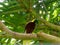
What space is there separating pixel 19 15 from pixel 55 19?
389 millimetres

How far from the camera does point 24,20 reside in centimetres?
176

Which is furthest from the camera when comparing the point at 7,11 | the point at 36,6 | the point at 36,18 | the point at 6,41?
the point at 6,41

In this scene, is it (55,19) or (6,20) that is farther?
(55,19)

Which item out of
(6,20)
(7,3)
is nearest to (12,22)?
(6,20)

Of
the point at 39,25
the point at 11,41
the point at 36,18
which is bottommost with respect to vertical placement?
the point at 11,41

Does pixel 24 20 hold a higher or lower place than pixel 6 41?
higher

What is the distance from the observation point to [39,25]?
5.82ft

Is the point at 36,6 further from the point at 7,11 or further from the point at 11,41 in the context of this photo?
the point at 11,41

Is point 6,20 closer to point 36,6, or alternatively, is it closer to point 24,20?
point 24,20

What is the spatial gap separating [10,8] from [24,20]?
17 cm

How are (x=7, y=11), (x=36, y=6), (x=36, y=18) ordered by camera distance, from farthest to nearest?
1. (x=36, y=6)
2. (x=7, y=11)
3. (x=36, y=18)

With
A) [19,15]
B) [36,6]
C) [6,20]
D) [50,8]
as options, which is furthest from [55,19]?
[6,20]

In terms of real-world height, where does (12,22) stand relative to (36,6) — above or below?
below

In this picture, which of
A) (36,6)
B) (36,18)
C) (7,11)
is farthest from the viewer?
(36,6)
